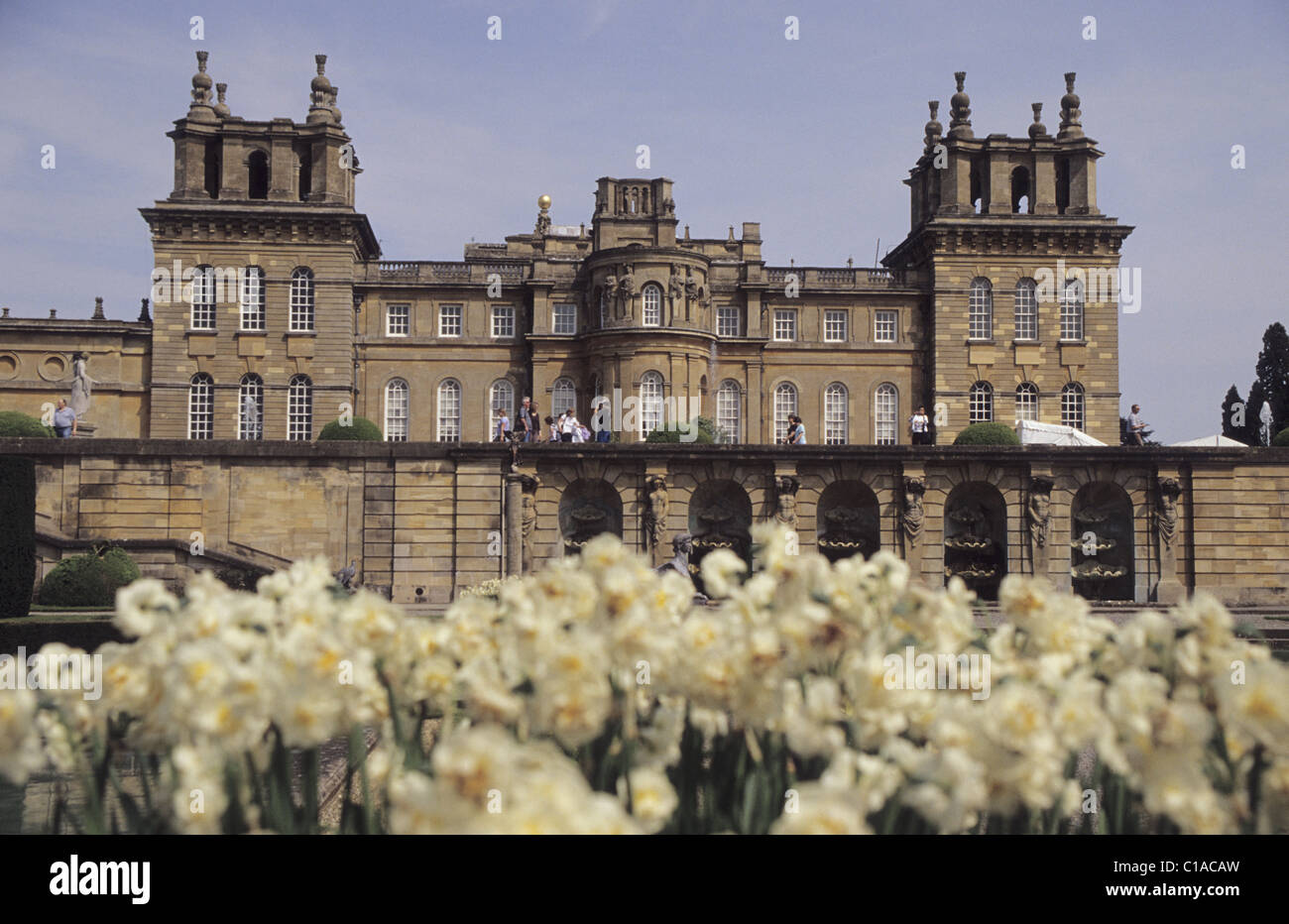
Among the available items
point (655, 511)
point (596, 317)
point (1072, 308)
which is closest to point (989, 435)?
point (655, 511)

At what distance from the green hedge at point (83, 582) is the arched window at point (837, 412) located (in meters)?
34.5

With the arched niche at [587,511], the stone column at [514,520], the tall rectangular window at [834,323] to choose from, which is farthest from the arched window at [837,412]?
the stone column at [514,520]

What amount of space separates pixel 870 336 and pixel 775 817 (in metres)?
49.0

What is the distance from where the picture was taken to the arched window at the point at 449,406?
163 ft

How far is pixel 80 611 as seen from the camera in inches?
801

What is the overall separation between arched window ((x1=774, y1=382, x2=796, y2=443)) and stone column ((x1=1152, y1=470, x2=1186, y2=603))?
82.6 ft

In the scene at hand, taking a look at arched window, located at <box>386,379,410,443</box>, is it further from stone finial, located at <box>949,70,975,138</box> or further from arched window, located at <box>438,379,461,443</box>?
stone finial, located at <box>949,70,975,138</box>

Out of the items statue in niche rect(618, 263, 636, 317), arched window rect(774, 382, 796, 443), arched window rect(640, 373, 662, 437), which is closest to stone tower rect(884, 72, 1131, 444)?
arched window rect(774, 382, 796, 443)

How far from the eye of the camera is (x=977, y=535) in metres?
26.9

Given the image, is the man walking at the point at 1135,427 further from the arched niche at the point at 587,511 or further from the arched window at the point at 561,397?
the arched window at the point at 561,397

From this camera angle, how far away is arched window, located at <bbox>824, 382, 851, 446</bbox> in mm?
50625

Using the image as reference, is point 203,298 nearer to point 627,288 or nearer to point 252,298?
point 252,298

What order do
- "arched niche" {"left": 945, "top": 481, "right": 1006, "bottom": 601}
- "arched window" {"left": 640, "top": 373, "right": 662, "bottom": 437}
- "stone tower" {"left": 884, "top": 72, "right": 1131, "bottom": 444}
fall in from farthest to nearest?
"stone tower" {"left": 884, "top": 72, "right": 1131, "bottom": 444} → "arched window" {"left": 640, "top": 373, "right": 662, "bottom": 437} → "arched niche" {"left": 945, "top": 481, "right": 1006, "bottom": 601}

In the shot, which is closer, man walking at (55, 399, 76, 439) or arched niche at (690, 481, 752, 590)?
arched niche at (690, 481, 752, 590)
